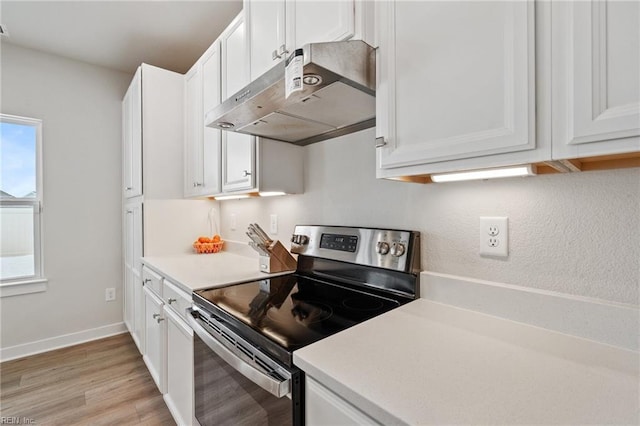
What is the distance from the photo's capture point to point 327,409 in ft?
2.12

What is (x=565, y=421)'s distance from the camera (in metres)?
0.48

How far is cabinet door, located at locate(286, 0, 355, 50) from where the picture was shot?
3.14 ft

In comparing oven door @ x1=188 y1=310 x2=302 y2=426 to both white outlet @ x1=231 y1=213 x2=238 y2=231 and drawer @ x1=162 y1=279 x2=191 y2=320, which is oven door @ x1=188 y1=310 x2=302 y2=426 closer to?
drawer @ x1=162 y1=279 x2=191 y2=320

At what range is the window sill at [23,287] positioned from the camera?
2.46m

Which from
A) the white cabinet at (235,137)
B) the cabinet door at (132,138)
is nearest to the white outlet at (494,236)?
the white cabinet at (235,137)

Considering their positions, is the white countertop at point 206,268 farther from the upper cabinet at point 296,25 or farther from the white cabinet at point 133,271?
the upper cabinet at point 296,25

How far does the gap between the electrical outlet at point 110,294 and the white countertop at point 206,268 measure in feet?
3.68

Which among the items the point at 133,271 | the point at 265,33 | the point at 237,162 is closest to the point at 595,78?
the point at 265,33

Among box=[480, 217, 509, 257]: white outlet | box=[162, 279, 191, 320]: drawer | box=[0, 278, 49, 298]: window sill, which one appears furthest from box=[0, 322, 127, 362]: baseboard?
box=[480, 217, 509, 257]: white outlet

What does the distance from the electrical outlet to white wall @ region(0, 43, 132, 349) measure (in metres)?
0.03

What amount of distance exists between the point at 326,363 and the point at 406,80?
78 centimetres

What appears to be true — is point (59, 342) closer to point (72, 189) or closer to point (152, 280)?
point (72, 189)

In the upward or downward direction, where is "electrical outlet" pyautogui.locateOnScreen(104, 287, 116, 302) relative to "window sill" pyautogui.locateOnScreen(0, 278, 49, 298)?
downward

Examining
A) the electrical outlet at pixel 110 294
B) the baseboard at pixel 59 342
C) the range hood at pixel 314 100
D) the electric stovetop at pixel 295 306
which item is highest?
the range hood at pixel 314 100
